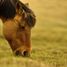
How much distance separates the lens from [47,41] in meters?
10.3

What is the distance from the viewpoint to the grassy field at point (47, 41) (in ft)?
21.3

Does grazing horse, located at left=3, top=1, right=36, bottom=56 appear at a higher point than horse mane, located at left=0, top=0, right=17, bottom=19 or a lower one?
lower

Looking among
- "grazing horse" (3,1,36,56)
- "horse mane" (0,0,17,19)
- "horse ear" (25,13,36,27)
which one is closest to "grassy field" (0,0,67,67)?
"grazing horse" (3,1,36,56)

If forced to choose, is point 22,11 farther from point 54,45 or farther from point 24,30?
point 54,45

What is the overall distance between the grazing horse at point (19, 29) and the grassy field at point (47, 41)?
221mm

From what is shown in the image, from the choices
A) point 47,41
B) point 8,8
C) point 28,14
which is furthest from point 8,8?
point 47,41

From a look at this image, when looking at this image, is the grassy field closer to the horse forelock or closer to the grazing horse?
the grazing horse

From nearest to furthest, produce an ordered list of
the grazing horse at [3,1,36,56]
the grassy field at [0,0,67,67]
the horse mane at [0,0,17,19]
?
1. the grassy field at [0,0,67,67]
2. the horse mane at [0,0,17,19]
3. the grazing horse at [3,1,36,56]

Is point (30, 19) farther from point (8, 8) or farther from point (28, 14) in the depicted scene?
point (8, 8)

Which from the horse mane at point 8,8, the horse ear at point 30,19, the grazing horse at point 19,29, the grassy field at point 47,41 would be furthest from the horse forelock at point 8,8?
the grassy field at point 47,41

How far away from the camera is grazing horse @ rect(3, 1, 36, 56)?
6.77 meters

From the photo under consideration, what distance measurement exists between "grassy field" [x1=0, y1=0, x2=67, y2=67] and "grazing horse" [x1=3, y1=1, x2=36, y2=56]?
0.73ft

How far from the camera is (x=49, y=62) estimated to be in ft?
23.4

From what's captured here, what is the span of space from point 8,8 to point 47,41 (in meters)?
3.75
